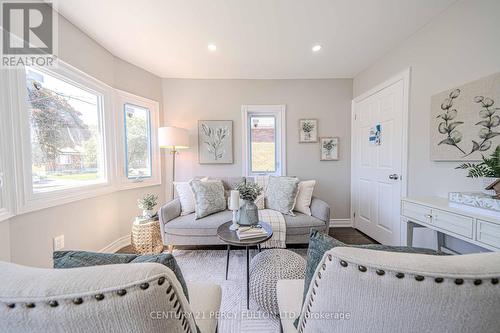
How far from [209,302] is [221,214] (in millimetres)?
1512

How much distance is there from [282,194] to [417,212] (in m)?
1.36

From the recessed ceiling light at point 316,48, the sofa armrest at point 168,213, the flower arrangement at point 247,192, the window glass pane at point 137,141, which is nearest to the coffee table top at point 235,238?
the flower arrangement at point 247,192

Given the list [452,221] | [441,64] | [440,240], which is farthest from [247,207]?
[441,64]

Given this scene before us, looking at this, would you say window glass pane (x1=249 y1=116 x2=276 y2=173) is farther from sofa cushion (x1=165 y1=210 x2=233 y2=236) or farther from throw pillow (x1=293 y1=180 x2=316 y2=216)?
sofa cushion (x1=165 y1=210 x2=233 y2=236)

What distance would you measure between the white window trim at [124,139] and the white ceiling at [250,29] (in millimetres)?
514

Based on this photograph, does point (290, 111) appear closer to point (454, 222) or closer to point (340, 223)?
point (340, 223)

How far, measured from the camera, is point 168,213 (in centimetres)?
228

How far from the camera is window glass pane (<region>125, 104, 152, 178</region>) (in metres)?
2.68

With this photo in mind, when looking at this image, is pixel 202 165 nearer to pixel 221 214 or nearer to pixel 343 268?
pixel 221 214

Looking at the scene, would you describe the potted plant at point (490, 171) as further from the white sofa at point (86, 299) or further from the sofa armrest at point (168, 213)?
the sofa armrest at point (168, 213)

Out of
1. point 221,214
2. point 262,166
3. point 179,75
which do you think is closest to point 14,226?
point 221,214

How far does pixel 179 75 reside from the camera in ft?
9.85


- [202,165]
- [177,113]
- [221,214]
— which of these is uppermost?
[177,113]

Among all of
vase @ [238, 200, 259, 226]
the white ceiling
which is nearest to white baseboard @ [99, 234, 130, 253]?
vase @ [238, 200, 259, 226]
